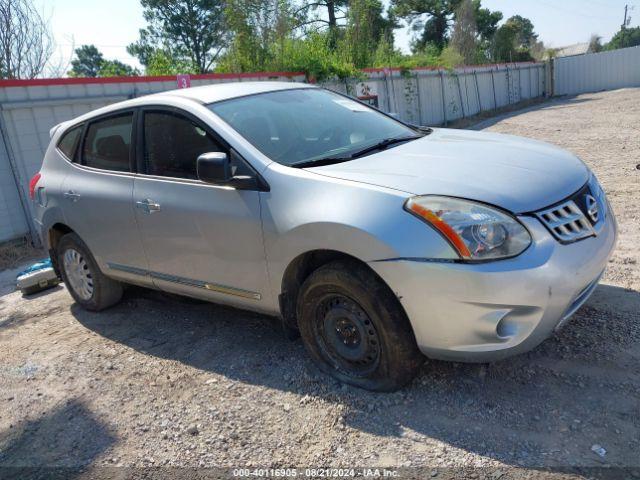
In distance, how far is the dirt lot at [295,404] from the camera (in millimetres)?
2658

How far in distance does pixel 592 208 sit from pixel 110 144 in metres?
3.52

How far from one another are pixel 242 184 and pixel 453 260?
1.37 meters

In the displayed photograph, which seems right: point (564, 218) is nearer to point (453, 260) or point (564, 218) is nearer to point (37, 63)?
point (453, 260)

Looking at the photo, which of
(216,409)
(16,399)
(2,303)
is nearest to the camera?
(216,409)

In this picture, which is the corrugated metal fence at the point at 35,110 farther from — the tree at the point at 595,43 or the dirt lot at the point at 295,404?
the tree at the point at 595,43

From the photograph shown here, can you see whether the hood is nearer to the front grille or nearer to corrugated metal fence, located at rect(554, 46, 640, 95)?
the front grille

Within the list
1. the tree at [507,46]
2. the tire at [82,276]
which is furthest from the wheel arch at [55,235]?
the tree at [507,46]

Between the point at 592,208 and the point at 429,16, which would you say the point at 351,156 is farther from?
the point at 429,16

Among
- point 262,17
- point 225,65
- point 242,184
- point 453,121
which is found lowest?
point 453,121

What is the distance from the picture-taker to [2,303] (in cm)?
588

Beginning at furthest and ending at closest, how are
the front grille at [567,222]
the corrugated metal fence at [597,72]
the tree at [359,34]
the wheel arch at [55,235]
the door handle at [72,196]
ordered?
the corrugated metal fence at [597,72]
the tree at [359,34]
the wheel arch at [55,235]
the door handle at [72,196]
the front grille at [567,222]

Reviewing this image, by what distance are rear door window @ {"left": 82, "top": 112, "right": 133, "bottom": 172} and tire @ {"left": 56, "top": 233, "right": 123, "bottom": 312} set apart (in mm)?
740

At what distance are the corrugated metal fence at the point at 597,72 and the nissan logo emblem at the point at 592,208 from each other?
111 feet

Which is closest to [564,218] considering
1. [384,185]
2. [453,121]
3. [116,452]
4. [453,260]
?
[453,260]
